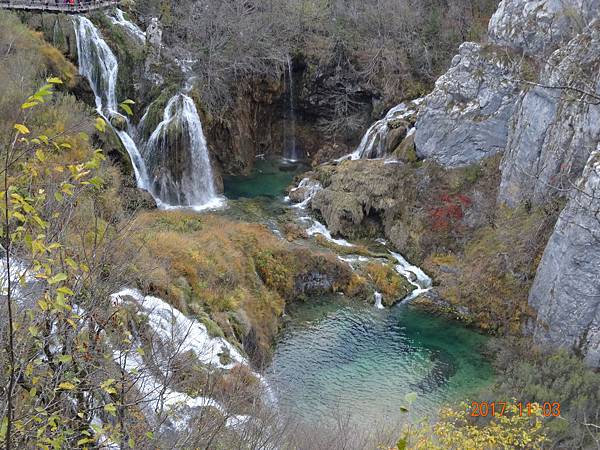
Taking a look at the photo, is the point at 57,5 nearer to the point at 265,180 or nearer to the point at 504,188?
the point at 265,180

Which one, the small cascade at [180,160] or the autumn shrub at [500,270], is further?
the small cascade at [180,160]

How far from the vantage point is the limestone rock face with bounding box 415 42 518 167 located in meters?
23.0

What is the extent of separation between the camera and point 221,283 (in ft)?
53.6

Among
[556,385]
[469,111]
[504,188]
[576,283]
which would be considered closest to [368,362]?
[556,385]

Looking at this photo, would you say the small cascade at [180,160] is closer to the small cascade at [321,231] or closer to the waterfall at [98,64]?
the waterfall at [98,64]

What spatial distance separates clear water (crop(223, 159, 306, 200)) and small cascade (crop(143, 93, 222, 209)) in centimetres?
147

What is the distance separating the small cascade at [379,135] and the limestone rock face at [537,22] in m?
5.48

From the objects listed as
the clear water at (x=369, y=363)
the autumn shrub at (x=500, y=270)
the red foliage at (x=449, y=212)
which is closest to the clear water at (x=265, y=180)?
the red foliage at (x=449, y=212)

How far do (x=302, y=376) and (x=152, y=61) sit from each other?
16.9 meters

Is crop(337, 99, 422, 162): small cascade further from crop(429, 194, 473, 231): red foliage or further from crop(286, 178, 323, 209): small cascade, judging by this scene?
crop(429, 194, 473, 231): red foliage

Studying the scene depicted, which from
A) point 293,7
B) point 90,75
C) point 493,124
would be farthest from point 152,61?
point 493,124

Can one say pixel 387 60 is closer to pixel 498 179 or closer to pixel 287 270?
pixel 498 179

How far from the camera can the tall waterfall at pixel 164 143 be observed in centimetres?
2338

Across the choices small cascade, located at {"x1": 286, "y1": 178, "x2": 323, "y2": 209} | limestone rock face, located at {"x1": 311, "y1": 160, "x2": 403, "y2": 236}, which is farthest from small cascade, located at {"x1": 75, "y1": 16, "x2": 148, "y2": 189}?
limestone rock face, located at {"x1": 311, "y1": 160, "x2": 403, "y2": 236}
